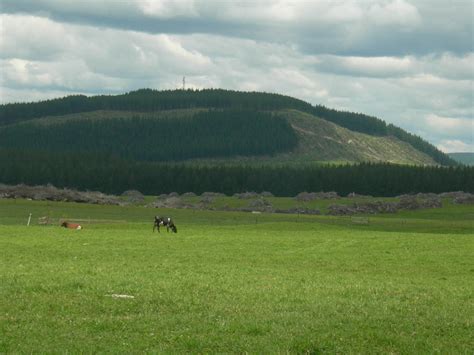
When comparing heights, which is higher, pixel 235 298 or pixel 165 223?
pixel 165 223

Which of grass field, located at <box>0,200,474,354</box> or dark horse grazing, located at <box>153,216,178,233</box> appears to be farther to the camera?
dark horse grazing, located at <box>153,216,178,233</box>

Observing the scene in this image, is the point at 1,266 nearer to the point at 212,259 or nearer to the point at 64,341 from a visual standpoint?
the point at 212,259

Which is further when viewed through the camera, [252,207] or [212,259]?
[252,207]

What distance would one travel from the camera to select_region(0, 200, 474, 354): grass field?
18594mm

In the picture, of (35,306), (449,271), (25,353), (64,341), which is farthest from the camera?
(449,271)

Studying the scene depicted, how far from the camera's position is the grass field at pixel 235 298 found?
1859 cm

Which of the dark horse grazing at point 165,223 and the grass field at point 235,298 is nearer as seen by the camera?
the grass field at point 235,298

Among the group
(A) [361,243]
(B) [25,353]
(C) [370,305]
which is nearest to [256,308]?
(C) [370,305]

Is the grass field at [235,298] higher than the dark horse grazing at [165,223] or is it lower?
lower

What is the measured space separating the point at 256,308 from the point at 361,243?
34.8 m

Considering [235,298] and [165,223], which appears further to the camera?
[165,223]

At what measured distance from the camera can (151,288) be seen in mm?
27516

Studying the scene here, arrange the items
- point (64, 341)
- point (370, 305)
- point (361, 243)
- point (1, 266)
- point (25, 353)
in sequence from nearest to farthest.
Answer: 1. point (25, 353)
2. point (64, 341)
3. point (370, 305)
4. point (1, 266)
5. point (361, 243)

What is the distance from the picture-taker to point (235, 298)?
26.0m
